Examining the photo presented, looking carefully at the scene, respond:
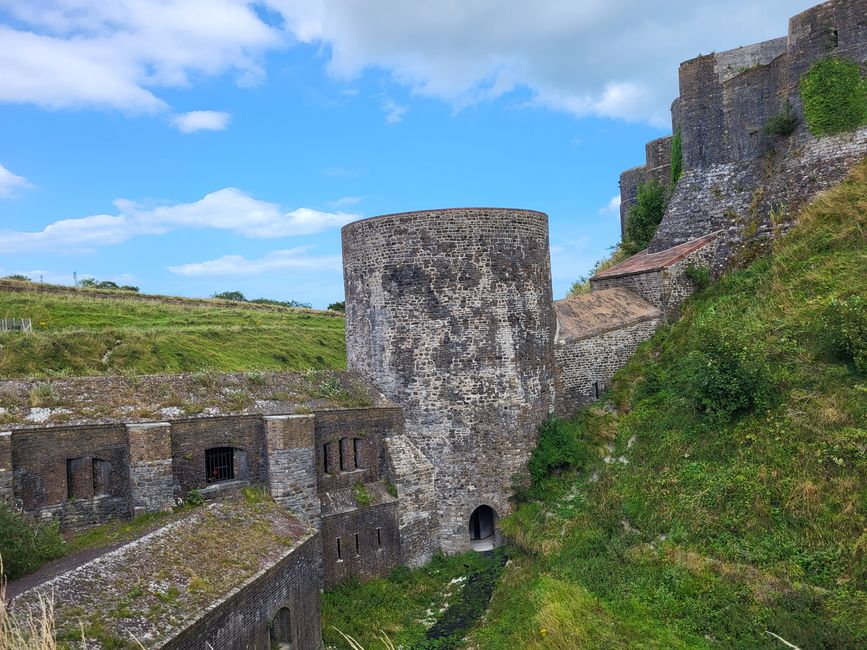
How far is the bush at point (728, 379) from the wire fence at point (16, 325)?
27895 mm

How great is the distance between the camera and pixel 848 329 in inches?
537

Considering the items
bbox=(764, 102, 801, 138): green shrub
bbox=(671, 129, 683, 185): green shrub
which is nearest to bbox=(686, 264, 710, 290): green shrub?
bbox=(764, 102, 801, 138): green shrub

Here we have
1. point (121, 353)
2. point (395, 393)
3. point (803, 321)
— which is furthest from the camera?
point (121, 353)

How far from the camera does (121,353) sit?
28922 millimetres

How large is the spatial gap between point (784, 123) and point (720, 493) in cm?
1540

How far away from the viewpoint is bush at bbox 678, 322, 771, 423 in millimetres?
14375

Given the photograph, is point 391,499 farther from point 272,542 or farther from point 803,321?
point 803,321

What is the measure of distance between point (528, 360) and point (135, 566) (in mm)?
11908

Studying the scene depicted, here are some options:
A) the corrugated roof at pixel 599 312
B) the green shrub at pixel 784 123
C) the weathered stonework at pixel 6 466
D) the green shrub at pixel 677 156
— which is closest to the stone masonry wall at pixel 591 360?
the corrugated roof at pixel 599 312

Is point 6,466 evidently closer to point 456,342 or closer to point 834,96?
point 456,342

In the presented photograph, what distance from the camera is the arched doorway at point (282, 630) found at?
12.4 metres

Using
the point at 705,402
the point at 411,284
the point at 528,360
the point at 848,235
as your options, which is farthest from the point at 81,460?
the point at 848,235

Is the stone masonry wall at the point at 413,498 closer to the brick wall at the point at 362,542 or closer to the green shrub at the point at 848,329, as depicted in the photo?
the brick wall at the point at 362,542

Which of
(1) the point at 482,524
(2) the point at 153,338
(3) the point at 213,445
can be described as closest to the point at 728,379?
(1) the point at 482,524
